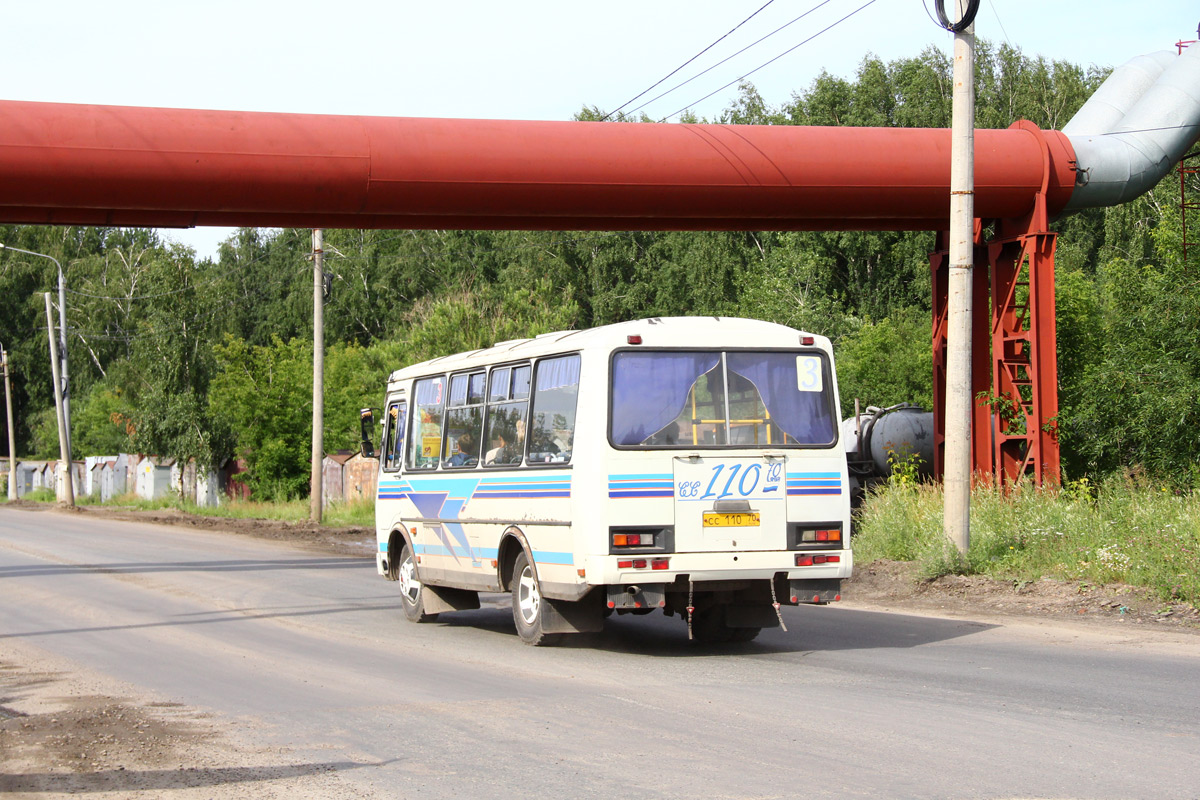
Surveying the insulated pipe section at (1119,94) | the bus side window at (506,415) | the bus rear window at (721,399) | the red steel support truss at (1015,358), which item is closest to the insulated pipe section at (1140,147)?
the insulated pipe section at (1119,94)

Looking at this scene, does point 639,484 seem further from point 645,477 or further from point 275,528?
point 275,528

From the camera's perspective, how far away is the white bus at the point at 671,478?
1070cm

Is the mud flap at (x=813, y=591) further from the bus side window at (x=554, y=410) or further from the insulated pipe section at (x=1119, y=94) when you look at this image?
the insulated pipe section at (x=1119, y=94)

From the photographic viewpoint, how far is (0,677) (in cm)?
1054

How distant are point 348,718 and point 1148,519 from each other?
10.1 metres

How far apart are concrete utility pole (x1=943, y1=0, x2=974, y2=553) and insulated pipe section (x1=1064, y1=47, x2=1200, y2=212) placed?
406 centimetres

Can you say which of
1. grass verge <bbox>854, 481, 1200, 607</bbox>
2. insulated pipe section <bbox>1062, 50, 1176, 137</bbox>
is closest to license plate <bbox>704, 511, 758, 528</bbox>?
grass verge <bbox>854, 481, 1200, 607</bbox>

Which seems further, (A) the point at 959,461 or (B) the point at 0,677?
(A) the point at 959,461

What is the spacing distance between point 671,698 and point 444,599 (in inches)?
225

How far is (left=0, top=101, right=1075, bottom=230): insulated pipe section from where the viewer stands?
1581 centimetres

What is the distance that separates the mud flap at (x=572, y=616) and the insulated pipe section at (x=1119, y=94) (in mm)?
12391

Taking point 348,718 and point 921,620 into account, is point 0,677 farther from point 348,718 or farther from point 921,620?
point 921,620

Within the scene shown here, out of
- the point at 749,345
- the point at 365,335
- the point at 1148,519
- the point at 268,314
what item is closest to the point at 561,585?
the point at 749,345

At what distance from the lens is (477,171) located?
16.9m
